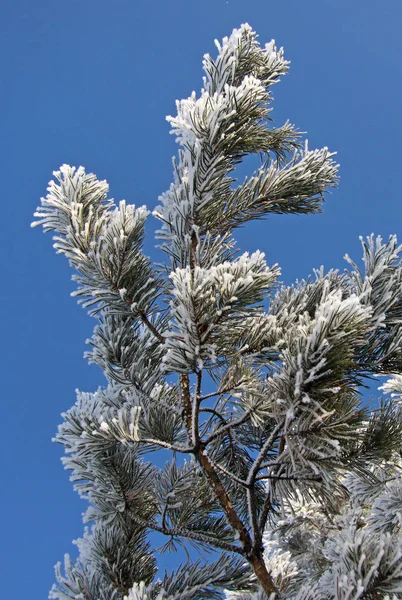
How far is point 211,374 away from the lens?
118 inches

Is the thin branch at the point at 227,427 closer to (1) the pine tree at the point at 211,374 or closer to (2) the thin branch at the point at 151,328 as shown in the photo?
(1) the pine tree at the point at 211,374

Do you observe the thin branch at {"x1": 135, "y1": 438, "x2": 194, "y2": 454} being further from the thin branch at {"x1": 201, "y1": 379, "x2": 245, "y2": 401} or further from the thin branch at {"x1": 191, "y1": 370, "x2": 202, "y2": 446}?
the thin branch at {"x1": 201, "y1": 379, "x2": 245, "y2": 401}

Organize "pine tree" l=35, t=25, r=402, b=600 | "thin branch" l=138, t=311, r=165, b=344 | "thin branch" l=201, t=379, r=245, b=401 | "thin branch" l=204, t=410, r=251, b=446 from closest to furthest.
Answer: "pine tree" l=35, t=25, r=402, b=600
"thin branch" l=201, t=379, r=245, b=401
"thin branch" l=204, t=410, r=251, b=446
"thin branch" l=138, t=311, r=165, b=344

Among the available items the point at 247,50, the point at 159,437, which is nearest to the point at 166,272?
the point at 159,437

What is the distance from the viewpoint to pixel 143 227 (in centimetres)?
300

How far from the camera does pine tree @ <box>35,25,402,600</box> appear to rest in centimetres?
247

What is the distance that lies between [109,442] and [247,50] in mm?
3098

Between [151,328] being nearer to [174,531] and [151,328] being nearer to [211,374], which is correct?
[211,374]

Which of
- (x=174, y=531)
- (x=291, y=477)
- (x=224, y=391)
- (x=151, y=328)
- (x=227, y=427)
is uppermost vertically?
(x=151, y=328)

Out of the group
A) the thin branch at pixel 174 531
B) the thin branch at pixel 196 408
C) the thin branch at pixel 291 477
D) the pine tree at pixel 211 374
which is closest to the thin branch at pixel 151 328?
the pine tree at pixel 211 374

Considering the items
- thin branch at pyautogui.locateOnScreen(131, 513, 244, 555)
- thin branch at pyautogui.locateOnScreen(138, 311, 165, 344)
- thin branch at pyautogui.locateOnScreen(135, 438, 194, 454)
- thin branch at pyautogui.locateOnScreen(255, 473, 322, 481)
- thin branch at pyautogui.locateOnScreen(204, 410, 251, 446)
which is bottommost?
thin branch at pyautogui.locateOnScreen(255, 473, 322, 481)

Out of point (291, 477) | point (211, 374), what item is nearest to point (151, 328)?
point (211, 374)

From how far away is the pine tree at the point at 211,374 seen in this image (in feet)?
8.09

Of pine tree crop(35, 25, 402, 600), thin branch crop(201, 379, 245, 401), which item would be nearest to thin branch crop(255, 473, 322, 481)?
pine tree crop(35, 25, 402, 600)
